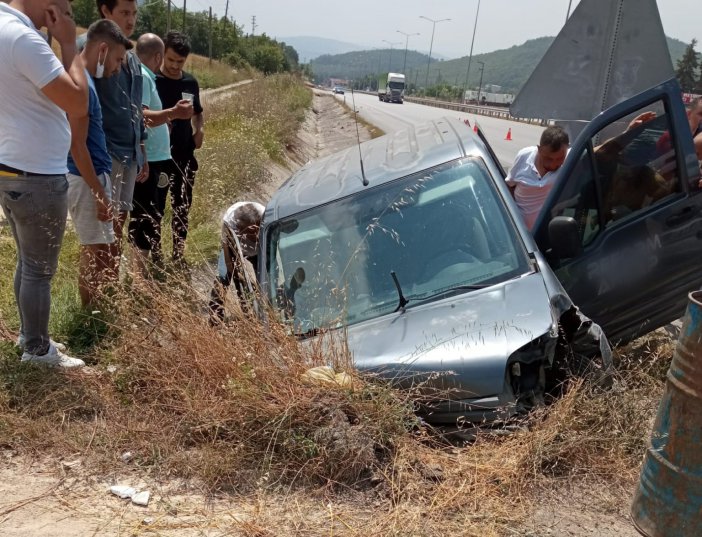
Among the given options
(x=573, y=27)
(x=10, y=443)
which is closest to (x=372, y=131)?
(x=573, y=27)

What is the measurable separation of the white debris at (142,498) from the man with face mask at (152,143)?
8.02 ft

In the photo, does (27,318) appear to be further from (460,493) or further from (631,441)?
(631,441)

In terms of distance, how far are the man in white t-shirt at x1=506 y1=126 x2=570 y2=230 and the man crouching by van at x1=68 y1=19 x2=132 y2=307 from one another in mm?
2731

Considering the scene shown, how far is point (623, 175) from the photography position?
4.03 metres

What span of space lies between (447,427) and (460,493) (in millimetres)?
413

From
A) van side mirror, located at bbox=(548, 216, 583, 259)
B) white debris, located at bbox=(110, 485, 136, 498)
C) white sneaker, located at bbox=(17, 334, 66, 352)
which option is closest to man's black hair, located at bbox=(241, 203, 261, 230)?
white sneaker, located at bbox=(17, 334, 66, 352)

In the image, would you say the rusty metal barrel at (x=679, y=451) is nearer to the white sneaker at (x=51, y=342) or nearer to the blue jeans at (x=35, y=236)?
the blue jeans at (x=35, y=236)

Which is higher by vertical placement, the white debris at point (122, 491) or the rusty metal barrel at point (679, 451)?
the rusty metal barrel at point (679, 451)

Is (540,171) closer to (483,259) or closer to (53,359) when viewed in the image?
(483,259)

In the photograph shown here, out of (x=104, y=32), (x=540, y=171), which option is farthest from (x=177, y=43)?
(x=540, y=171)

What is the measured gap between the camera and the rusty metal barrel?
2.28 meters

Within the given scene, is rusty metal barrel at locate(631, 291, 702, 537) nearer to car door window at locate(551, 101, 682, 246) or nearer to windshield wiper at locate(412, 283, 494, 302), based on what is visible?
windshield wiper at locate(412, 283, 494, 302)

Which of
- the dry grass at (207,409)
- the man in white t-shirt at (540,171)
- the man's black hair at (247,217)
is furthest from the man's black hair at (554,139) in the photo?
the dry grass at (207,409)

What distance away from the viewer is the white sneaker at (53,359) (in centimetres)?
351
